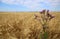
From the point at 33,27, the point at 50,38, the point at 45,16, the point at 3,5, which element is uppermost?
the point at 3,5

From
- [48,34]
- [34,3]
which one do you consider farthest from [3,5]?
[48,34]

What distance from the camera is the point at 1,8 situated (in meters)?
1.46

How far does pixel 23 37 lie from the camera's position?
1.49 meters

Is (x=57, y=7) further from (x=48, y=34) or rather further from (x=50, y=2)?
(x=48, y=34)

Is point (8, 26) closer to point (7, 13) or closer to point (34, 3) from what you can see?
point (7, 13)

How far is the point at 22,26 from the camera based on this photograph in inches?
59.0

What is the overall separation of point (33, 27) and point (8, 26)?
0.89 ft

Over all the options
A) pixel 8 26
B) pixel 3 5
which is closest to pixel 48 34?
pixel 8 26

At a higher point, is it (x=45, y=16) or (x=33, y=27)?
(x=45, y=16)

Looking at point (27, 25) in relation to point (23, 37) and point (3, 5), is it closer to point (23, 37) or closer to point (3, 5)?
point (23, 37)

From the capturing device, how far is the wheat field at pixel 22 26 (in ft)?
4.83

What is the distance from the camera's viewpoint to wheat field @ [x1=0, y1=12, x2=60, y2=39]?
1.47 meters

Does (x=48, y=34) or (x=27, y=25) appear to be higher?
(x=27, y=25)

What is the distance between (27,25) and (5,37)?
268 millimetres
